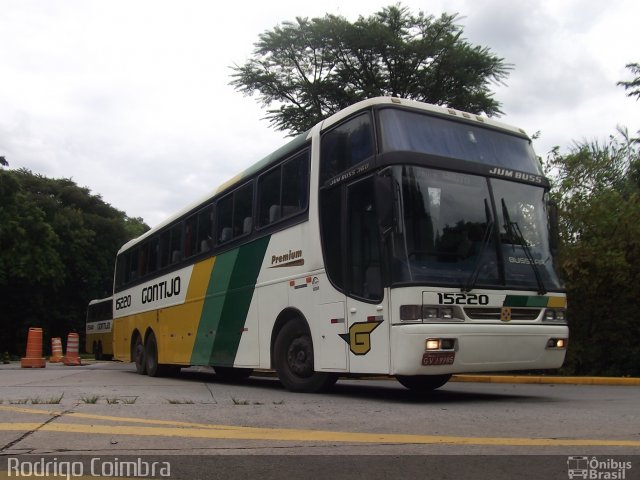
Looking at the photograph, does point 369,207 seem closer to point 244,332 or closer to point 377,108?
point 377,108

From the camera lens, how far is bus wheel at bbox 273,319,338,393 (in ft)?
28.3

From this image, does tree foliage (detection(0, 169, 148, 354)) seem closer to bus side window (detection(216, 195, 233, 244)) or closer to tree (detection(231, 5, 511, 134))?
tree (detection(231, 5, 511, 134))

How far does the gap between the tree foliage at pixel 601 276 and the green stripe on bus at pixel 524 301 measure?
20.7 ft

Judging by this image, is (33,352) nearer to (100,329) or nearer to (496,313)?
(100,329)

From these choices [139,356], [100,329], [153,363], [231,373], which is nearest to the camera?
[231,373]

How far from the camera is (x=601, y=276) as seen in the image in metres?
13.6

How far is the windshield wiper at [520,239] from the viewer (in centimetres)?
768

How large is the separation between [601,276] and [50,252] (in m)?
28.9

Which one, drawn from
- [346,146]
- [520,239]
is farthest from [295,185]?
[520,239]

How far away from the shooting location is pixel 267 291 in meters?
9.62

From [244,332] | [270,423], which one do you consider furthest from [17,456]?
[244,332]

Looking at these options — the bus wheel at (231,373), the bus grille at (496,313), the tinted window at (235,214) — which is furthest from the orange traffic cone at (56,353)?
the bus grille at (496,313)

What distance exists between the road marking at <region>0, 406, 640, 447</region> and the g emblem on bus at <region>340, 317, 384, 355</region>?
213 cm

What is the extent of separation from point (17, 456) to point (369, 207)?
4.62 meters
